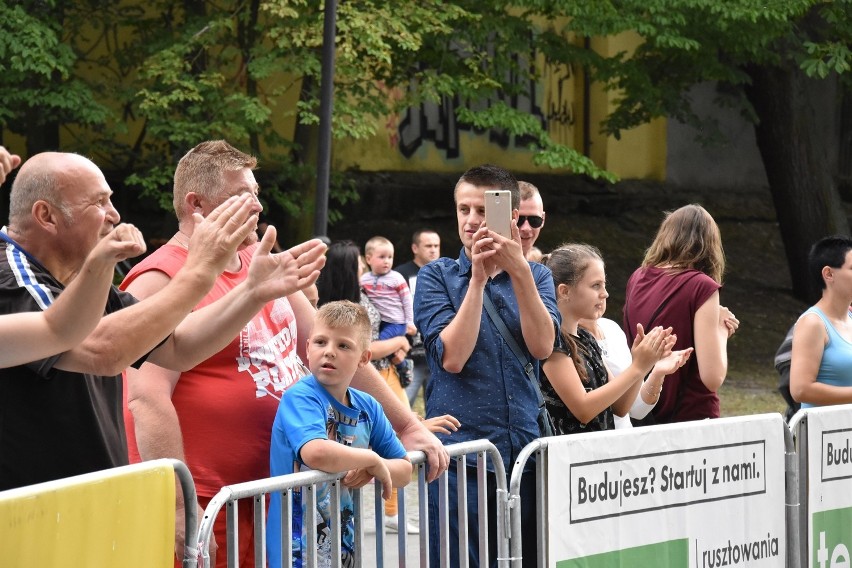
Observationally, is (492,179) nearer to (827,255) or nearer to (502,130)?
(827,255)

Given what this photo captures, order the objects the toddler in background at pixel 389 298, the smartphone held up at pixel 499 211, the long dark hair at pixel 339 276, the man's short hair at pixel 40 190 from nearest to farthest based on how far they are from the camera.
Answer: the man's short hair at pixel 40 190, the smartphone held up at pixel 499 211, the long dark hair at pixel 339 276, the toddler in background at pixel 389 298

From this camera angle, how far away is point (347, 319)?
411cm

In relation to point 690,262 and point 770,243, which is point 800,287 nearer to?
point 770,243

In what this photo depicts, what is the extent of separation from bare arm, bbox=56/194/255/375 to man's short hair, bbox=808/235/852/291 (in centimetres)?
426

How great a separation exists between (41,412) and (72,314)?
0.42 m

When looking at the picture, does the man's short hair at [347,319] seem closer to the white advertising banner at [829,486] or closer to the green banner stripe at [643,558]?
the green banner stripe at [643,558]

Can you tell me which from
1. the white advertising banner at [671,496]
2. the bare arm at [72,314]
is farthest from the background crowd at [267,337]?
the white advertising banner at [671,496]

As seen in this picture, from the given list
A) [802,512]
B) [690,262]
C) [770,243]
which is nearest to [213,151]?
[690,262]

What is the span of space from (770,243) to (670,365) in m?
21.5

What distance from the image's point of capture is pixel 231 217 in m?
3.36

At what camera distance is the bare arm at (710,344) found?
558 cm

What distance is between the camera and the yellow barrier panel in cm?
276

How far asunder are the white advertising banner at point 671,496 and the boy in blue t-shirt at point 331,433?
76 centimetres

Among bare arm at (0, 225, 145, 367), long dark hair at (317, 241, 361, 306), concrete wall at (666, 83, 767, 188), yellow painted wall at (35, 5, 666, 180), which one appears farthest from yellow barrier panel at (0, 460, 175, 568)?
concrete wall at (666, 83, 767, 188)
